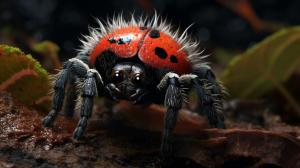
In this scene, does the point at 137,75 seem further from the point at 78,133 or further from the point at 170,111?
the point at 78,133

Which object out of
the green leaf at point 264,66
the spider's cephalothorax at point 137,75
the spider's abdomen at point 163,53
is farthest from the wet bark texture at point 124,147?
the green leaf at point 264,66

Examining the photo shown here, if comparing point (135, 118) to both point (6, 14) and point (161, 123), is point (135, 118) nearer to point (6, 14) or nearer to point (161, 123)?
point (161, 123)

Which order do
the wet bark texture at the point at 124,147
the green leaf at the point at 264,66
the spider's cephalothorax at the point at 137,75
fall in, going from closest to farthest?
the wet bark texture at the point at 124,147 → the spider's cephalothorax at the point at 137,75 → the green leaf at the point at 264,66

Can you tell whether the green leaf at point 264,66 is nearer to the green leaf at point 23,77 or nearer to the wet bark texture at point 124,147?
the wet bark texture at point 124,147

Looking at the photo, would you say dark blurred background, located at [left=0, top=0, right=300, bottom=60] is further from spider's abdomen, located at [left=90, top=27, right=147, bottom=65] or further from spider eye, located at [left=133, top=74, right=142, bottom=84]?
spider eye, located at [left=133, top=74, right=142, bottom=84]

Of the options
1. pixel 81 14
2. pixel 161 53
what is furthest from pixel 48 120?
pixel 81 14

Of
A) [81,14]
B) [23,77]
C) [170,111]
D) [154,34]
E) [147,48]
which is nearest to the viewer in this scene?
[170,111]
